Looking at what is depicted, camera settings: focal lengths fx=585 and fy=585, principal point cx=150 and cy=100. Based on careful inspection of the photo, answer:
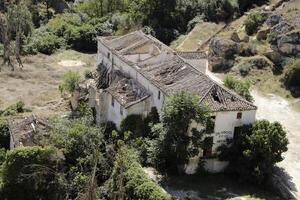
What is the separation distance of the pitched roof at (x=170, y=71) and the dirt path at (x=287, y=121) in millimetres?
5649

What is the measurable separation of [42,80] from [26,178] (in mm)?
31296

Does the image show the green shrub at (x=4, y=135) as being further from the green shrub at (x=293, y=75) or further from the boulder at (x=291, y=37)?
the boulder at (x=291, y=37)

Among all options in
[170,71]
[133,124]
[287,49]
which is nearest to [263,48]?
[287,49]

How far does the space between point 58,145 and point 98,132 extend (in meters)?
3.75

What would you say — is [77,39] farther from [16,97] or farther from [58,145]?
[58,145]

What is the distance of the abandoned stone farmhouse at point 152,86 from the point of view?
46156 mm

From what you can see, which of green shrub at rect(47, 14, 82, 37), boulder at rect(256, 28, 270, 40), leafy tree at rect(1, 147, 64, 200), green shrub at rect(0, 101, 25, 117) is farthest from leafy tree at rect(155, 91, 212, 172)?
green shrub at rect(47, 14, 82, 37)

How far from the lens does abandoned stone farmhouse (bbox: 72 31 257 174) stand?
4616 cm

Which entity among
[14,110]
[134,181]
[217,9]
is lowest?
[14,110]

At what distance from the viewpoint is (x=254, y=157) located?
146 feet

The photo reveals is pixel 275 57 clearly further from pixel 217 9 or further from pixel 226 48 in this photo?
pixel 217 9

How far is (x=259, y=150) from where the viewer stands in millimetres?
44344

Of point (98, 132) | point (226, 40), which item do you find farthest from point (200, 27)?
point (98, 132)

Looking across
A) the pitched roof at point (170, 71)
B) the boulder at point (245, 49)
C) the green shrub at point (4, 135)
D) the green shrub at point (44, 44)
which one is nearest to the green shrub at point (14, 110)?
the green shrub at point (4, 135)
